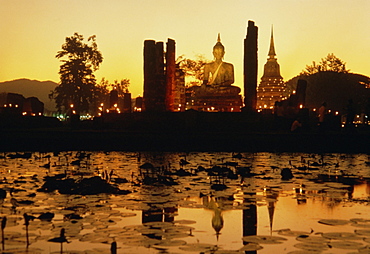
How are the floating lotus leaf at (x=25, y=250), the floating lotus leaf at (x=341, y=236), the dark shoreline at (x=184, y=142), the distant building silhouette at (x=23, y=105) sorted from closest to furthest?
the floating lotus leaf at (x=25, y=250), the floating lotus leaf at (x=341, y=236), the dark shoreline at (x=184, y=142), the distant building silhouette at (x=23, y=105)

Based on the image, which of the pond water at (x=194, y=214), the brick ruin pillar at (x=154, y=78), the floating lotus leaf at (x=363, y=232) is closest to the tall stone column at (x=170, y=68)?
the brick ruin pillar at (x=154, y=78)

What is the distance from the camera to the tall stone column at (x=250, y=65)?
29938mm

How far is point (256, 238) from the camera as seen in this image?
225 inches

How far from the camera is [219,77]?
39500 millimetres

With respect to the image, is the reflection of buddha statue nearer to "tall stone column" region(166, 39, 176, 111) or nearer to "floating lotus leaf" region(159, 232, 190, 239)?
"tall stone column" region(166, 39, 176, 111)

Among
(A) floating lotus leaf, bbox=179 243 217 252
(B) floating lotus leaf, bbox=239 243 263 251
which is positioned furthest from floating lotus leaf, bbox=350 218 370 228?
(A) floating lotus leaf, bbox=179 243 217 252

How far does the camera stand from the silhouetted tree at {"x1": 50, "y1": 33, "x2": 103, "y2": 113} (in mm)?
55938

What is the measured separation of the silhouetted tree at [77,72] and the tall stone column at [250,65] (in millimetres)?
28994

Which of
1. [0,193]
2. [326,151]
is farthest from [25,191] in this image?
[326,151]

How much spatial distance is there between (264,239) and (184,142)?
48.9ft

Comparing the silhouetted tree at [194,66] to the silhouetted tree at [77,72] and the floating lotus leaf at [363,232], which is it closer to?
the silhouetted tree at [77,72]

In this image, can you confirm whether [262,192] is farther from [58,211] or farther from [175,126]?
[175,126]

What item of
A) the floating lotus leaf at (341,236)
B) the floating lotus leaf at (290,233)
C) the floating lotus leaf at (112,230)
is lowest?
the floating lotus leaf at (112,230)

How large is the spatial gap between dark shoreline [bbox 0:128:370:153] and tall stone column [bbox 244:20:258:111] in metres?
9.39
